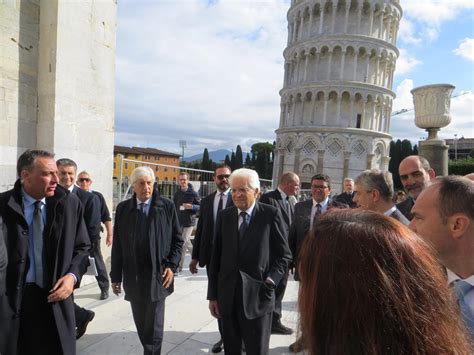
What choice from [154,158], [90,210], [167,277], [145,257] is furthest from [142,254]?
[154,158]

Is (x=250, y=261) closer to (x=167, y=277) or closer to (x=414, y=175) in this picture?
(x=167, y=277)

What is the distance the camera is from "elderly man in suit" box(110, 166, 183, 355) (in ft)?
10.5

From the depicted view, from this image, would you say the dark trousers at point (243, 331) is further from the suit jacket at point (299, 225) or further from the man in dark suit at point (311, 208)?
the man in dark suit at point (311, 208)

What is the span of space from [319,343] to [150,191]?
9.17 feet

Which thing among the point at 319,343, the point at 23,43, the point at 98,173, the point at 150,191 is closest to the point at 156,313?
the point at 150,191

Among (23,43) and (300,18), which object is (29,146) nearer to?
(23,43)

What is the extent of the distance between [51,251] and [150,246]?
0.91m

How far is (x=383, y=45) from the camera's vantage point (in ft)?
130

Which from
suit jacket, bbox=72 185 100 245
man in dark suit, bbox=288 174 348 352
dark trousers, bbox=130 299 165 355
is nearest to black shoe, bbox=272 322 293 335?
man in dark suit, bbox=288 174 348 352

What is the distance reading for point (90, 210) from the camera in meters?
4.49

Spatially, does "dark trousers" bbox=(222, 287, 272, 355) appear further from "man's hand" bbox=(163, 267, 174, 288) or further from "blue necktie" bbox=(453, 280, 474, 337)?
"blue necktie" bbox=(453, 280, 474, 337)

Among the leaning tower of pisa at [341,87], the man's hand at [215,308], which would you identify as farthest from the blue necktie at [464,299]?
the leaning tower of pisa at [341,87]

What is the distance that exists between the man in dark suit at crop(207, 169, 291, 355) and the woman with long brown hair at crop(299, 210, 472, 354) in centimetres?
198

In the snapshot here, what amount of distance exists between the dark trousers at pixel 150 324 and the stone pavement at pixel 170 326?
48 centimetres
